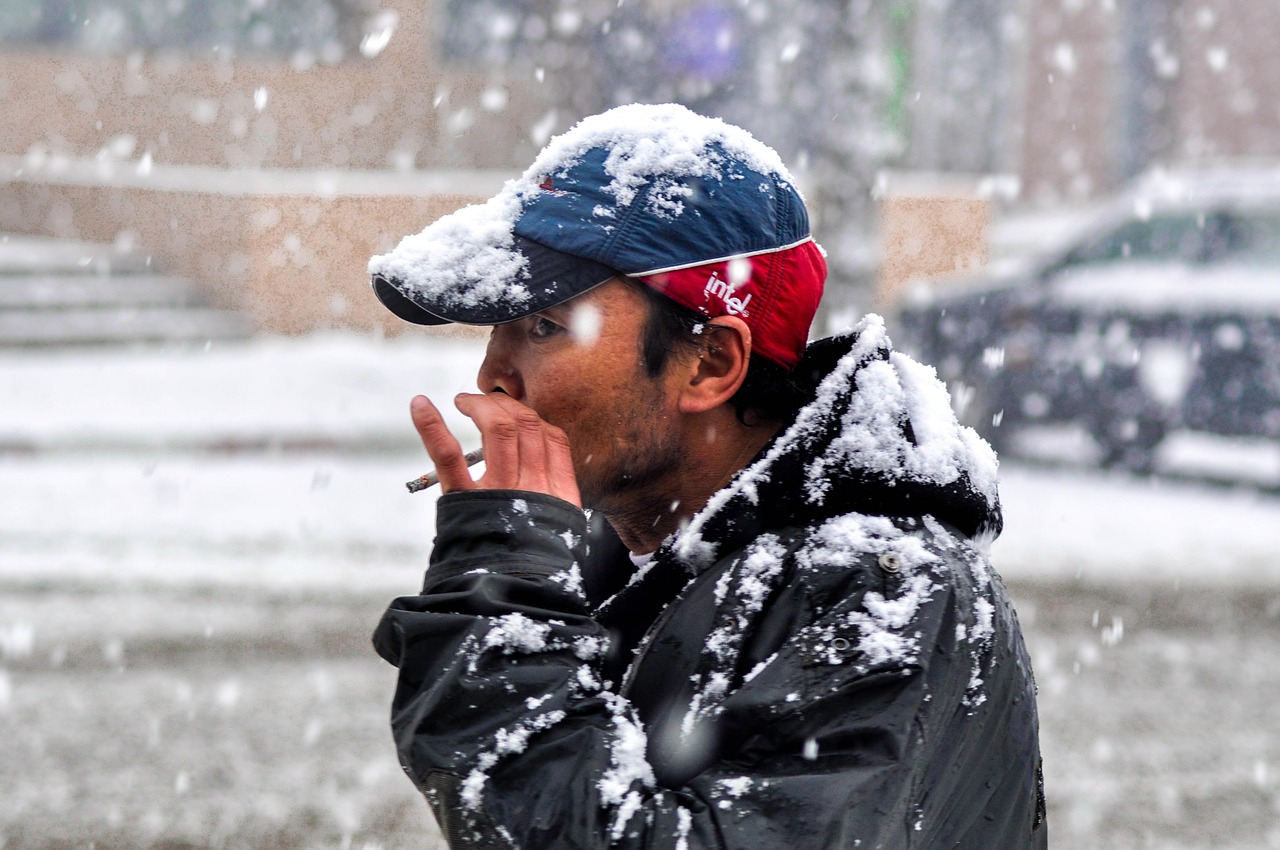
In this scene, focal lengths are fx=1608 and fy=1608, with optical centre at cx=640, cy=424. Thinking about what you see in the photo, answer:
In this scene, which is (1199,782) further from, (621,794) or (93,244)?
(93,244)

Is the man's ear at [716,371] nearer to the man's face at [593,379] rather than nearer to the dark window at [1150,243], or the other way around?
the man's face at [593,379]

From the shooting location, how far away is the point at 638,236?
1.64 meters

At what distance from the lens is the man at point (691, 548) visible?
1475 millimetres

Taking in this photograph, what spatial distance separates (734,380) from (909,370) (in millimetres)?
205

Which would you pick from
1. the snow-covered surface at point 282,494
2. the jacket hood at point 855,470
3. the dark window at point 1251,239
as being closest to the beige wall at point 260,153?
the snow-covered surface at point 282,494

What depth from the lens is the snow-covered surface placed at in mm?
8258

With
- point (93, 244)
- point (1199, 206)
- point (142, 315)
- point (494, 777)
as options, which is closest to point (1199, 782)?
point (494, 777)

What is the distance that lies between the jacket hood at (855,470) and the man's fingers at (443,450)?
25 cm

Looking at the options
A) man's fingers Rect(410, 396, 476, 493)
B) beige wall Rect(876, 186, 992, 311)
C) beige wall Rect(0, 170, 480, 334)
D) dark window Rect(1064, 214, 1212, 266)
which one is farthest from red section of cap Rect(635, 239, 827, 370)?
beige wall Rect(876, 186, 992, 311)

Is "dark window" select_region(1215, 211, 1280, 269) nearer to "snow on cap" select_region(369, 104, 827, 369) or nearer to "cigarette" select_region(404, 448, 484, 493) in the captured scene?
"snow on cap" select_region(369, 104, 827, 369)

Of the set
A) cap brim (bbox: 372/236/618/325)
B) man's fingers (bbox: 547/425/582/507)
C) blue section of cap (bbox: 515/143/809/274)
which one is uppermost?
blue section of cap (bbox: 515/143/809/274)

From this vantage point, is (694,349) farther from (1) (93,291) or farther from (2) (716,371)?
(1) (93,291)

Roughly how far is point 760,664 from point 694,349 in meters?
0.36

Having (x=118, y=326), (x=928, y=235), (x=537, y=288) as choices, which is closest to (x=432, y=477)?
(x=537, y=288)
